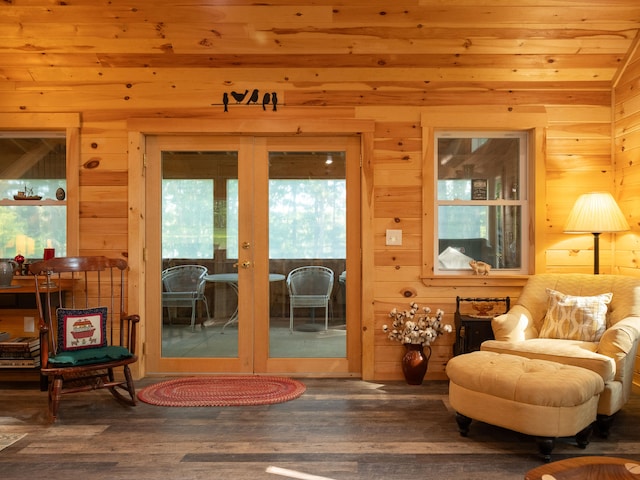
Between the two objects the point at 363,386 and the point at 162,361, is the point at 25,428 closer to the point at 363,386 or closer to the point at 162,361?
the point at 162,361

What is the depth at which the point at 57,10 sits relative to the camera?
3758 millimetres

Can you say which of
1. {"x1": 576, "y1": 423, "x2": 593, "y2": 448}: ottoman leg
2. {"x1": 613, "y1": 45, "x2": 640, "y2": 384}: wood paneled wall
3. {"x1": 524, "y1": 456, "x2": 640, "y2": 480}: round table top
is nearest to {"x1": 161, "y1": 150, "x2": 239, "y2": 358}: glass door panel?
{"x1": 576, "y1": 423, "x2": 593, "y2": 448}: ottoman leg

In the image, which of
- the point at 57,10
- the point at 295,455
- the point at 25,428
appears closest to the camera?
the point at 295,455

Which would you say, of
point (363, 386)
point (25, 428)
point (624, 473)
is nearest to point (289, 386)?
point (363, 386)

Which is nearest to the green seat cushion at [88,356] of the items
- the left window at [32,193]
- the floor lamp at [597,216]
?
the left window at [32,193]

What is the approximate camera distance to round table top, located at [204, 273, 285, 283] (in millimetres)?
4301

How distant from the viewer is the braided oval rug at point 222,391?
3.56 meters

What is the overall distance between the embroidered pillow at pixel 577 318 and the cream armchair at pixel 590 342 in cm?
5

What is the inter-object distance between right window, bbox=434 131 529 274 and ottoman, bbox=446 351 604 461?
145cm

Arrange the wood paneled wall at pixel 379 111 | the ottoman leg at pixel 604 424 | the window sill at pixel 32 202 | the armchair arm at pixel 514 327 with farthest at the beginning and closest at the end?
1. the window sill at pixel 32 202
2. the wood paneled wall at pixel 379 111
3. the armchair arm at pixel 514 327
4. the ottoman leg at pixel 604 424

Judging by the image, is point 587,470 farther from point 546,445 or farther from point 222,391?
point 222,391

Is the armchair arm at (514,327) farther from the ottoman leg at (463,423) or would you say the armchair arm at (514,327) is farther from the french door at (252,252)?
the french door at (252,252)

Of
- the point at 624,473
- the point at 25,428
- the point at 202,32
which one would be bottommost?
the point at 25,428

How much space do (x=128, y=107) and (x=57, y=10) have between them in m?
0.81
